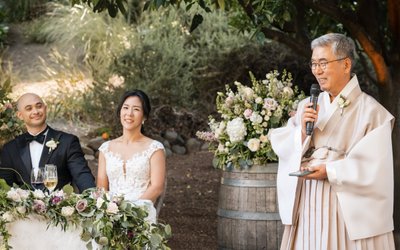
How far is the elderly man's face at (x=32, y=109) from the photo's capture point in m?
5.47

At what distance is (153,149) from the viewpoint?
555 cm

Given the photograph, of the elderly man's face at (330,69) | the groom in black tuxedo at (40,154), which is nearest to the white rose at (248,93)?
the groom in black tuxedo at (40,154)

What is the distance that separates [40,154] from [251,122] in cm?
147

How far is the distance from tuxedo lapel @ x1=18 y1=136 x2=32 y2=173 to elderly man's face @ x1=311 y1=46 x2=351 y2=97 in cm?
210

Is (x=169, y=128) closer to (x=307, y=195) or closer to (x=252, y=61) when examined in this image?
(x=252, y=61)

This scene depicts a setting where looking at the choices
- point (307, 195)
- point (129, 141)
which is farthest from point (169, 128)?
point (307, 195)

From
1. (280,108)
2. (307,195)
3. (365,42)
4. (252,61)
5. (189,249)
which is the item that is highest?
(252,61)

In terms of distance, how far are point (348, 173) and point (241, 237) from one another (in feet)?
5.38

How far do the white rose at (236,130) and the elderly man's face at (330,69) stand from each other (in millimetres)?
1467

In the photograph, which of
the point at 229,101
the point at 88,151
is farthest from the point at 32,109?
the point at 88,151

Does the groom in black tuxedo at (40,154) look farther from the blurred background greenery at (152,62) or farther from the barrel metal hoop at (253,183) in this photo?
the blurred background greenery at (152,62)

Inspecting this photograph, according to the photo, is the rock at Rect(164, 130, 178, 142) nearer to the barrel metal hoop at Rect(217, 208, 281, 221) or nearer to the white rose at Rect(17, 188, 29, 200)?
the barrel metal hoop at Rect(217, 208, 281, 221)

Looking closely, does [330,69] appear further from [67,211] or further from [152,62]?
[152,62]

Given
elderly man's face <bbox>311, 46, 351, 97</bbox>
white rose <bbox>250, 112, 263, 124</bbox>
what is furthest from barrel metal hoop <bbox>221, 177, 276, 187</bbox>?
elderly man's face <bbox>311, 46, 351, 97</bbox>
